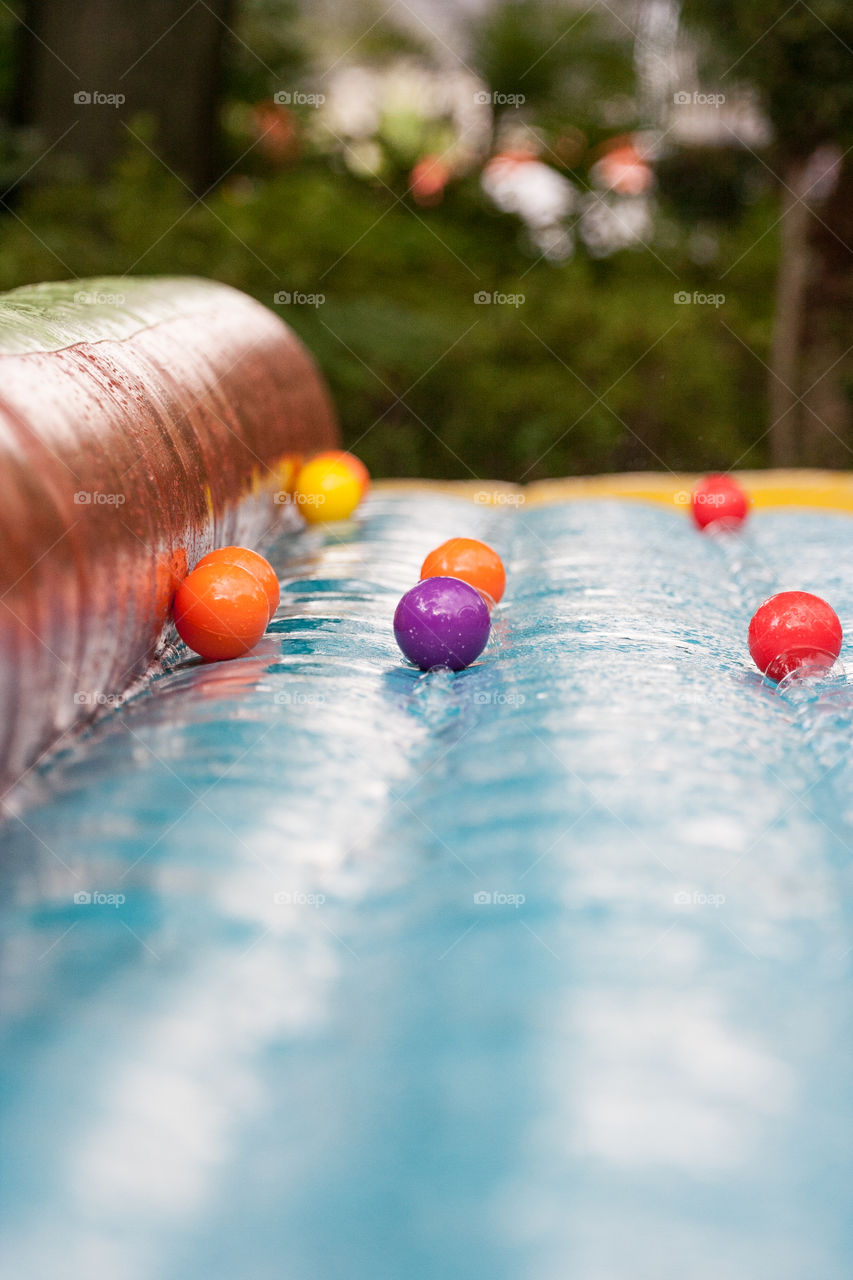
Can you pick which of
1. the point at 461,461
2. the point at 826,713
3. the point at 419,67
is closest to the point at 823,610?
the point at 826,713

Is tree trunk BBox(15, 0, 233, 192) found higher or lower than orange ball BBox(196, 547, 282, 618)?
higher

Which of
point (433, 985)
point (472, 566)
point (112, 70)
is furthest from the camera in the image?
point (112, 70)

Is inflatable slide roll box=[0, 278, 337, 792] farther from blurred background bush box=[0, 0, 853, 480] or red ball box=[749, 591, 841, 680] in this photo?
blurred background bush box=[0, 0, 853, 480]

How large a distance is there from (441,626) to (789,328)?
334 centimetres

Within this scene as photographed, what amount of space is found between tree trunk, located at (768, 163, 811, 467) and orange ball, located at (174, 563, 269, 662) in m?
3.33

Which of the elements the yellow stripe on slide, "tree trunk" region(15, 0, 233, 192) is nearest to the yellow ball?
the yellow stripe on slide

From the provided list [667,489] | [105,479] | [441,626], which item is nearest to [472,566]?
[441,626]

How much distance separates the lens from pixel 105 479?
1.35m

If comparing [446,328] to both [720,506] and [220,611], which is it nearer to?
[720,506]

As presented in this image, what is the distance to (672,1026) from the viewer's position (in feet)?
2.90

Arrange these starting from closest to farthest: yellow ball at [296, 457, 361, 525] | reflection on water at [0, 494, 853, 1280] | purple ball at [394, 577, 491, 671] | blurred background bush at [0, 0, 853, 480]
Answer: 1. reflection on water at [0, 494, 853, 1280]
2. purple ball at [394, 577, 491, 671]
3. yellow ball at [296, 457, 361, 525]
4. blurred background bush at [0, 0, 853, 480]

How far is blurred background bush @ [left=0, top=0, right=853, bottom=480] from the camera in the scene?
13.0 feet

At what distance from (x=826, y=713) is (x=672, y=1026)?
0.63 m

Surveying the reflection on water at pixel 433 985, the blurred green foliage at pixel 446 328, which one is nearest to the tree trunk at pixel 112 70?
the blurred green foliage at pixel 446 328
